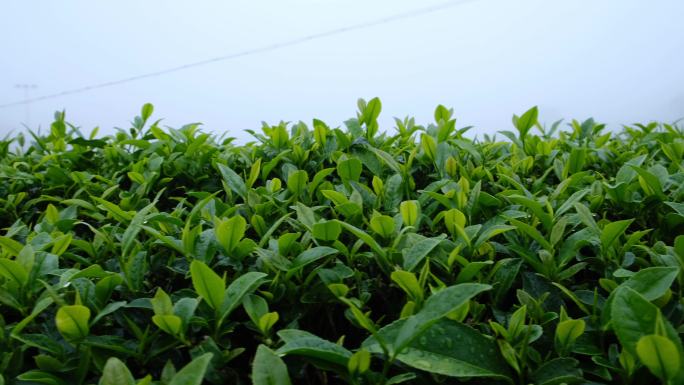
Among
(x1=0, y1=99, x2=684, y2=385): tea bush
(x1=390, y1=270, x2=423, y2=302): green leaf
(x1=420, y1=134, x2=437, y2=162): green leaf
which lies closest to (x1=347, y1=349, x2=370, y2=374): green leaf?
(x1=0, y1=99, x2=684, y2=385): tea bush

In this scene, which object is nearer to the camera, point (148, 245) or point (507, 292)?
point (507, 292)

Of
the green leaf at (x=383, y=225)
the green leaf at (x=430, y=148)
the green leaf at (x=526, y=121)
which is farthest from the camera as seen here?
the green leaf at (x=526, y=121)

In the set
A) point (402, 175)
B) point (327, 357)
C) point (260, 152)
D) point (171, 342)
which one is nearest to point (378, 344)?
point (327, 357)

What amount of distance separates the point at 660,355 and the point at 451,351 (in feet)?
0.81

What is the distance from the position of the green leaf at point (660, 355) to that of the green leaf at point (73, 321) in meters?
0.74

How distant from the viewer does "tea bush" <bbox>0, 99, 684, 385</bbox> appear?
0.70 meters

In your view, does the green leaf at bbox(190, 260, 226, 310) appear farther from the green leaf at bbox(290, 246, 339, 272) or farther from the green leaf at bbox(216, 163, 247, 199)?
the green leaf at bbox(216, 163, 247, 199)

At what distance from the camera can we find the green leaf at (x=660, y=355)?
0.59 meters

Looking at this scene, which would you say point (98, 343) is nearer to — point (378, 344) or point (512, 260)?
point (378, 344)

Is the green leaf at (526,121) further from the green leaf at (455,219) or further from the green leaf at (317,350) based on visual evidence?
the green leaf at (317,350)

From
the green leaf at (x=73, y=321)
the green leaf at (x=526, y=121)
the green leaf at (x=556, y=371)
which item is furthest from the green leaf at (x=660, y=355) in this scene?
the green leaf at (x=526, y=121)

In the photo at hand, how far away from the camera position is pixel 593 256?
105cm

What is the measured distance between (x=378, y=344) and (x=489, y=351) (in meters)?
0.16

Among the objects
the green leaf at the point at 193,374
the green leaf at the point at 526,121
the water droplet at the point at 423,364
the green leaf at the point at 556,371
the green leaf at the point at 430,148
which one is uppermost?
the green leaf at the point at 526,121
